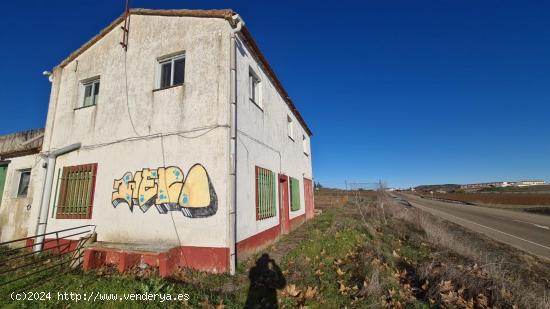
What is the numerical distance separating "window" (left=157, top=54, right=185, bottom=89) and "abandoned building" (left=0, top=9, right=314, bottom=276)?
3 cm

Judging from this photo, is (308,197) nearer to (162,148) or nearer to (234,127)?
(234,127)

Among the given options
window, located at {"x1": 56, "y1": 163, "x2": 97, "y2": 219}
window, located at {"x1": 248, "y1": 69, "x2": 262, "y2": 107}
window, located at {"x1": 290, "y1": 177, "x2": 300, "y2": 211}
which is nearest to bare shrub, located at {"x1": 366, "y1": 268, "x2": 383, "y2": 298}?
window, located at {"x1": 248, "y1": 69, "x2": 262, "y2": 107}

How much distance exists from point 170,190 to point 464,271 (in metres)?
6.91

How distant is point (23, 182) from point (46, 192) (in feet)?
→ 8.97

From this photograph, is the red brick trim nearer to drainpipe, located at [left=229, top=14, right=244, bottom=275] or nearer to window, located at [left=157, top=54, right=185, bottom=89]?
drainpipe, located at [left=229, top=14, right=244, bottom=275]

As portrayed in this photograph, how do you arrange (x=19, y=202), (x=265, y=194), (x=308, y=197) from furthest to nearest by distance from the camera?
(x=308, y=197)
(x=19, y=202)
(x=265, y=194)

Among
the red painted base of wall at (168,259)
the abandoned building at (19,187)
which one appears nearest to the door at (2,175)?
the abandoned building at (19,187)

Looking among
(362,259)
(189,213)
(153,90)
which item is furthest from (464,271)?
(153,90)

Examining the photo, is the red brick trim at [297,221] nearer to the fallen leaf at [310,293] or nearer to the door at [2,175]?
the fallen leaf at [310,293]

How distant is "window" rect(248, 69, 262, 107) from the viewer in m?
8.49

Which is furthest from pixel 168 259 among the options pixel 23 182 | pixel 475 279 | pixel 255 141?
pixel 23 182

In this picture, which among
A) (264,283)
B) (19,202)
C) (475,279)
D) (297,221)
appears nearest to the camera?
(475,279)

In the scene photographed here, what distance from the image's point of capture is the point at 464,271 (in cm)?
543

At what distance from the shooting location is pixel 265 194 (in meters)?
8.59
